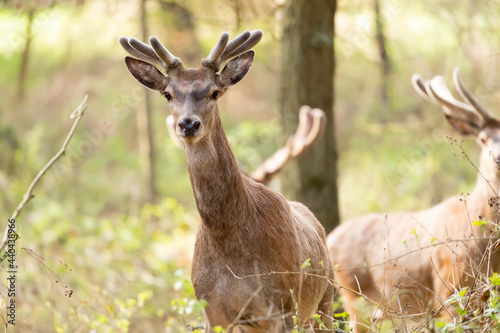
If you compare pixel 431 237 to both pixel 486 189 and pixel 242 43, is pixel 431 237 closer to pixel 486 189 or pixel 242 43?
pixel 486 189

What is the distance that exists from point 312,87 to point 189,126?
4518mm

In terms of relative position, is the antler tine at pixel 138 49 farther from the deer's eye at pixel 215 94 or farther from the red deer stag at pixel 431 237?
the red deer stag at pixel 431 237

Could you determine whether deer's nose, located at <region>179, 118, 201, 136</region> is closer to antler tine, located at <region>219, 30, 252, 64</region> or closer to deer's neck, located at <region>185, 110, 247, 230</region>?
deer's neck, located at <region>185, 110, 247, 230</region>

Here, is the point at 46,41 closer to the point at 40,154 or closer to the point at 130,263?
the point at 40,154

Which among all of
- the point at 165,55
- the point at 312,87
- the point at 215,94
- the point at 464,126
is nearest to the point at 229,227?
the point at 215,94

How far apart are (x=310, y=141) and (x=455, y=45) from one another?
11.5 meters

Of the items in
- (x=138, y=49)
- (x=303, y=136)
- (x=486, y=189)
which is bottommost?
(x=486, y=189)

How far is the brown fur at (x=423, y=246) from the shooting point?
688 centimetres

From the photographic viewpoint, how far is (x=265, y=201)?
6.04m

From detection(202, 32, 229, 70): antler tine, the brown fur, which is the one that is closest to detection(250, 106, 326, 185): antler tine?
the brown fur

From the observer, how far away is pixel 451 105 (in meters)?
7.95

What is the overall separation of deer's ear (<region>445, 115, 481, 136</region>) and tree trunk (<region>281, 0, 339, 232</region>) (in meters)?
2.16

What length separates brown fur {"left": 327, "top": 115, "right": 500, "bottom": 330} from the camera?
688 centimetres

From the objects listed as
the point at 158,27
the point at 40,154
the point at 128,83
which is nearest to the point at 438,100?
the point at 158,27
